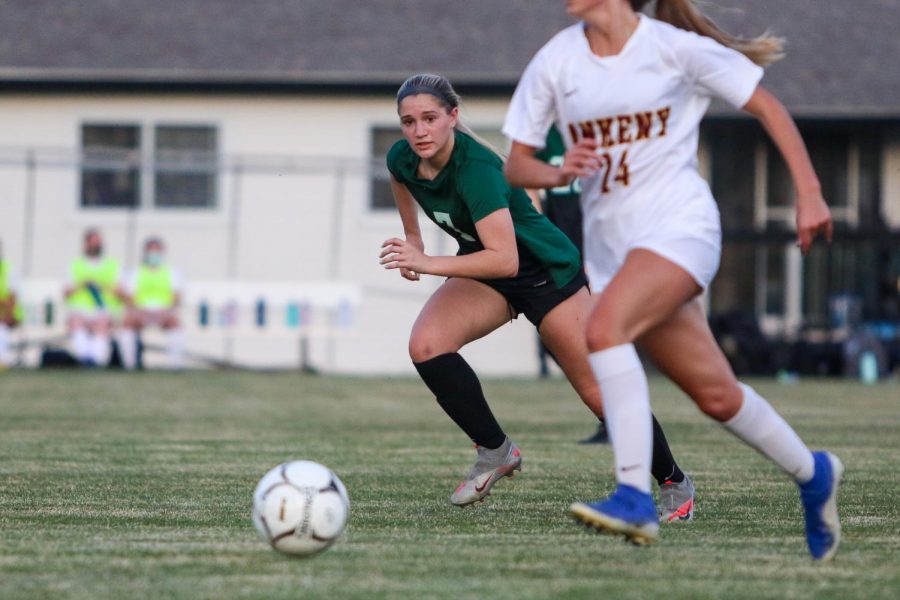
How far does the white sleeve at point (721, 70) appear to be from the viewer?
4.91m

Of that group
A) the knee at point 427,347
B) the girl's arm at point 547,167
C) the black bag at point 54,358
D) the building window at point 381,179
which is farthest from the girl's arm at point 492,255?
the building window at point 381,179

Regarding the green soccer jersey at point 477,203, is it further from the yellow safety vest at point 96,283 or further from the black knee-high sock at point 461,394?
the yellow safety vest at point 96,283

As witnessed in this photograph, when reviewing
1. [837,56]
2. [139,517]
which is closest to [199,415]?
[139,517]

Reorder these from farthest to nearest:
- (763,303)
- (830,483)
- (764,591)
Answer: (763,303)
(830,483)
(764,591)

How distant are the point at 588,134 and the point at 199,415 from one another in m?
8.13

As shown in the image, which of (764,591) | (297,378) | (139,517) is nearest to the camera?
(764,591)

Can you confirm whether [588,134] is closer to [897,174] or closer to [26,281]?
[26,281]

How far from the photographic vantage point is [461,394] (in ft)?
20.9

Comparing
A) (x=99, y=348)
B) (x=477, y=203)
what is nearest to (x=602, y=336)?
(x=477, y=203)

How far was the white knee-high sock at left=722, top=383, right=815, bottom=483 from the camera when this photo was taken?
496cm

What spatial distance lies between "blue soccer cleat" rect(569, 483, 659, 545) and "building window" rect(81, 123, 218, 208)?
18.0m

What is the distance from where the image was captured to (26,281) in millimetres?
20781

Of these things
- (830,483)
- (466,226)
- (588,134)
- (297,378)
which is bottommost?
(297,378)

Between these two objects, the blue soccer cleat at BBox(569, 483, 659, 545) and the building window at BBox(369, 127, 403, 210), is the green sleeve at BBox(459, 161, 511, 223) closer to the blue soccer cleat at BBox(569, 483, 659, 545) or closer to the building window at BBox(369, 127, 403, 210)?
the blue soccer cleat at BBox(569, 483, 659, 545)
